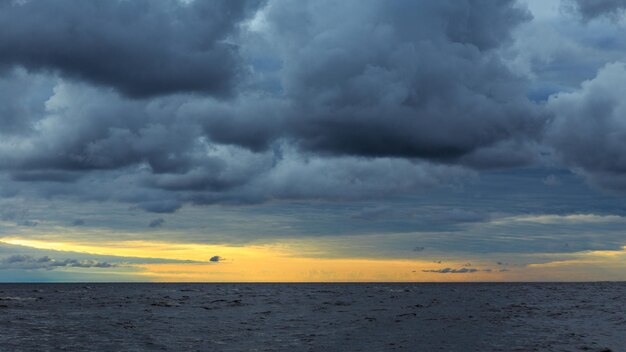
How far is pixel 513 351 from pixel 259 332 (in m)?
21.0

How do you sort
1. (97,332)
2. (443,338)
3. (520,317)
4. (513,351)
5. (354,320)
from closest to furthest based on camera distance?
(513,351) → (443,338) → (97,332) → (354,320) → (520,317)

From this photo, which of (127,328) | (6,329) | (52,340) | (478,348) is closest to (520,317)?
(478,348)

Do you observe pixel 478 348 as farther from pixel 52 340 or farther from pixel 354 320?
pixel 52 340

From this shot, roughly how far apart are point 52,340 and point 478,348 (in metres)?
30.4

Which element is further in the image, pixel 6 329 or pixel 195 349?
pixel 6 329

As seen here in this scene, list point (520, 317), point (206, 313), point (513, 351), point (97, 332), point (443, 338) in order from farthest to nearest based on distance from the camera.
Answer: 1. point (206, 313)
2. point (520, 317)
3. point (97, 332)
4. point (443, 338)
5. point (513, 351)

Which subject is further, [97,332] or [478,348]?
[97,332]

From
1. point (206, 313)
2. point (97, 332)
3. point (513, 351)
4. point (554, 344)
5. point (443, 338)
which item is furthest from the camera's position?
point (206, 313)

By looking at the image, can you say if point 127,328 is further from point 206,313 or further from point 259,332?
point 206,313

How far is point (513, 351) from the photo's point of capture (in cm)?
3644

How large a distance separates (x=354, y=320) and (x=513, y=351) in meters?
24.1

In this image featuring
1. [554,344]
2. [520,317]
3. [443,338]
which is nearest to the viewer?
[554,344]

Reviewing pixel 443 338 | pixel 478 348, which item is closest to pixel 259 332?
pixel 443 338

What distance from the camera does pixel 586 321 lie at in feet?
193
